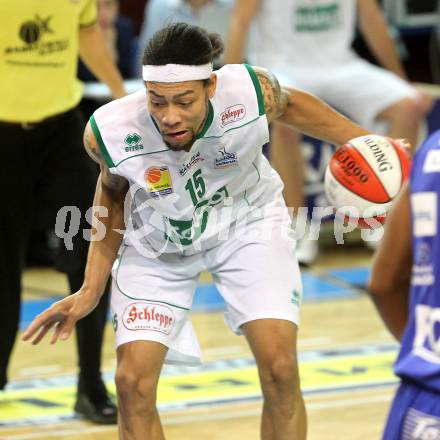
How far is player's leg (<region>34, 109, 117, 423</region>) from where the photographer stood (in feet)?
16.0

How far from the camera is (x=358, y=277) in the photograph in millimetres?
7793

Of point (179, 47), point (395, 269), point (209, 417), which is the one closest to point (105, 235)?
point (179, 47)

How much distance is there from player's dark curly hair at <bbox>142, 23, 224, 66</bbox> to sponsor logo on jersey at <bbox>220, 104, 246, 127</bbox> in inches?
8.3

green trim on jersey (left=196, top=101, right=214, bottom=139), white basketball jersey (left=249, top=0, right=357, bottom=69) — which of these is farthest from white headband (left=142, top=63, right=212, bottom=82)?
white basketball jersey (left=249, top=0, right=357, bottom=69)

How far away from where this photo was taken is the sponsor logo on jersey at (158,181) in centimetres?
389

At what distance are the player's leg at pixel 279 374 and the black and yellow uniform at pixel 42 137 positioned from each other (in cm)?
123

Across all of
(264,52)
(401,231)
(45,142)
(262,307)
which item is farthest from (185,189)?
(264,52)

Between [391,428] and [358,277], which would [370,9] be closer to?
[358,277]

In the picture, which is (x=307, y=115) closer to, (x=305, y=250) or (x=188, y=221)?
(x=188, y=221)

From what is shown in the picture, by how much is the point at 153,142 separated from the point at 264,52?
405cm

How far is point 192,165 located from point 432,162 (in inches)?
58.8

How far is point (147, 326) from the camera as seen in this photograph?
12.7ft

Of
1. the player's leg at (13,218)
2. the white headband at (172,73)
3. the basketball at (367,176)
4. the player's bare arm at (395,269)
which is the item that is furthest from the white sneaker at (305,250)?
the player's bare arm at (395,269)

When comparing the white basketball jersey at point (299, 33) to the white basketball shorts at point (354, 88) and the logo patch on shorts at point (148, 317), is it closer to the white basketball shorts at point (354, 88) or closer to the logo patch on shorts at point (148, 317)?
the white basketball shorts at point (354, 88)
